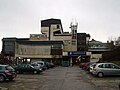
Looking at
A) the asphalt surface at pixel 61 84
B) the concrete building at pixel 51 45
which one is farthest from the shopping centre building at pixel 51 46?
the asphalt surface at pixel 61 84

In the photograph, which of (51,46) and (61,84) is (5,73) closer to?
(61,84)

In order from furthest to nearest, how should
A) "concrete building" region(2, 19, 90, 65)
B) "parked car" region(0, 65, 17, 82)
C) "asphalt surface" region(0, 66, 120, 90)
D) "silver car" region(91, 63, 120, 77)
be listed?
1. "concrete building" region(2, 19, 90, 65)
2. "silver car" region(91, 63, 120, 77)
3. "parked car" region(0, 65, 17, 82)
4. "asphalt surface" region(0, 66, 120, 90)

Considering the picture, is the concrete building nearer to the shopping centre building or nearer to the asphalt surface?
the shopping centre building

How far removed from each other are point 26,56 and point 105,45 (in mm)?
27555

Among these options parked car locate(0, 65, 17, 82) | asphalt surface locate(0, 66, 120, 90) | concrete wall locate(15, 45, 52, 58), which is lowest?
asphalt surface locate(0, 66, 120, 90)

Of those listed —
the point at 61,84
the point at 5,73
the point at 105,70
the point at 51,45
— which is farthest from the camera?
the point at 51,45

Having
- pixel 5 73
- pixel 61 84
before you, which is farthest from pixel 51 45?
pixel 61 84

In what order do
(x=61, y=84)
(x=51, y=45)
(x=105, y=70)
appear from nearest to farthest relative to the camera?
(x=61, y=84) → (x=105, y=70) → (x=51, y=45)

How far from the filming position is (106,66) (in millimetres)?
32188

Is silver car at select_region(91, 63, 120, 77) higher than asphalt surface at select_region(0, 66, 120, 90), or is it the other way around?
silver car at select_region(91, 63, 120, 77)

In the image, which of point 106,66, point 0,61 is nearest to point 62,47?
point 0,61

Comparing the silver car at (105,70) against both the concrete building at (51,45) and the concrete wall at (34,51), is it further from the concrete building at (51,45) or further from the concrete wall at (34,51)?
the concrete wall at (34,51)

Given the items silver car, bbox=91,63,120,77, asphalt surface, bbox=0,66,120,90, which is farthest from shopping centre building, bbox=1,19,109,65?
asphalt surface, bbox=0,66,120,90

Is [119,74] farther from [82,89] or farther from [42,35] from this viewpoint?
[42,35]
